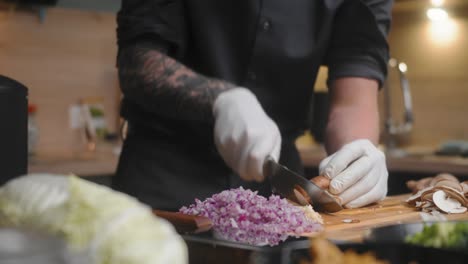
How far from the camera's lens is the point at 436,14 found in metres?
3.73

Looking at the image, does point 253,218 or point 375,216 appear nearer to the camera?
point 253,218

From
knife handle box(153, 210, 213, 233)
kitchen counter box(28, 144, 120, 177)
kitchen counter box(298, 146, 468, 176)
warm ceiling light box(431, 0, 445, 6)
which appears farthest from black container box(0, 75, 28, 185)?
warm ceiling light box(431, 0, 445, 6)

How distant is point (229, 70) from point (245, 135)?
1.59 feet

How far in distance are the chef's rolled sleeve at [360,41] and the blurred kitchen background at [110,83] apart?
1.18 meters

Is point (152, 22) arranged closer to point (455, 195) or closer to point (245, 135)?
point (245, 135)

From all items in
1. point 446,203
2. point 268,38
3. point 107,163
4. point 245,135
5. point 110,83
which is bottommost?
point 107,163

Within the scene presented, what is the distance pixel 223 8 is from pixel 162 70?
261 mm

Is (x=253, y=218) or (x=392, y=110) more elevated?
(x=253, y=218)

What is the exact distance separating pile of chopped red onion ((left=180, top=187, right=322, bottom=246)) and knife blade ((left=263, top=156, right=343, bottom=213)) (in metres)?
0.08

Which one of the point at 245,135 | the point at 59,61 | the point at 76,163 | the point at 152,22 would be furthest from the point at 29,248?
the point at 59,61

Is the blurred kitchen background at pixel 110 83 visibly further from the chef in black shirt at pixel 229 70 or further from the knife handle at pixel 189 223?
the knife handle at pixel 189 223

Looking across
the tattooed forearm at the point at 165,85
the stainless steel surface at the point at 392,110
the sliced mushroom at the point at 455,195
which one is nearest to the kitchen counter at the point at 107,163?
the stainless steel surface at the point at 392,110

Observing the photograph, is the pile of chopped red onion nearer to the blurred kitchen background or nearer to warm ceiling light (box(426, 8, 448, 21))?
the blurred kitchen background

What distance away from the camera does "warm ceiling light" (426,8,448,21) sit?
370 cm
